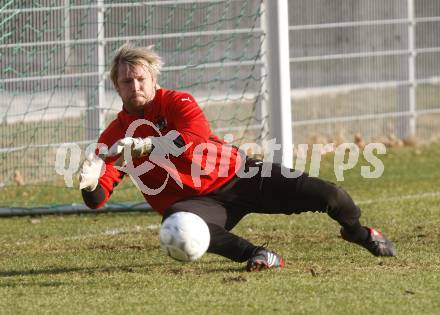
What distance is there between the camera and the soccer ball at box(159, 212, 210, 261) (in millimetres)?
6047

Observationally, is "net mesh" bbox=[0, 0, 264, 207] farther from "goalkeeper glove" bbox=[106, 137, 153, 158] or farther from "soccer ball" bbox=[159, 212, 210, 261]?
"soccer ball" bbox=[159, 212, 210, 261]

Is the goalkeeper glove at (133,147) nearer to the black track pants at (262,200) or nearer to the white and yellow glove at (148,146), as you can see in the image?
the white and yellow glove at (148,146)

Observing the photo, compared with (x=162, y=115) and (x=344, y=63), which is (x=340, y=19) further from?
(x=162, y=115)

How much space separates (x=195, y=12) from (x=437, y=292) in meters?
6.82

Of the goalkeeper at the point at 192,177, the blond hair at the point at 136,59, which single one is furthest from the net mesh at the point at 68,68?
→ the goalkeeper at the point at 192,177

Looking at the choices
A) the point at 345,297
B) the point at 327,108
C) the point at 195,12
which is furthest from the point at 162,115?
the point at 327,108

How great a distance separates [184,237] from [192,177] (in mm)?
598

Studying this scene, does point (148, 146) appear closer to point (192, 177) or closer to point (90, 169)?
point (90, 169)

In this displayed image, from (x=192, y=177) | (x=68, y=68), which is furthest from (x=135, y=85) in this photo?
(x=68, y=68)

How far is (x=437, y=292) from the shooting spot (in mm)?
5805

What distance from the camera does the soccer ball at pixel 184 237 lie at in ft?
19.8

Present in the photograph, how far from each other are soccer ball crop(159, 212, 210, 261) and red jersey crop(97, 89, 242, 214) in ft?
1.29

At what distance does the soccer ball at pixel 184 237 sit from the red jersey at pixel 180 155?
1.29 ft

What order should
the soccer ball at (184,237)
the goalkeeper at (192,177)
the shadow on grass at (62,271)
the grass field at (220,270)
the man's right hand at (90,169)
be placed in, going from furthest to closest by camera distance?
the shadow on grass at (62,271), the goalkeeper at (192,177), the man's right hand at (90,169), the soccer ball at (184,237), the grass field at (220,270)
